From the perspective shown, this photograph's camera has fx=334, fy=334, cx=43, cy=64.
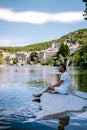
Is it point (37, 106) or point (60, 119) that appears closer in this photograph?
point (60, 119)

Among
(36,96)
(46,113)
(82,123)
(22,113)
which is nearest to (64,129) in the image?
(82,123)

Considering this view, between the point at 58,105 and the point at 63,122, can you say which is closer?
the point at 63,122

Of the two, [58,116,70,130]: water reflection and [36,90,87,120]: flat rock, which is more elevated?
[36,90,87,120]: flat rock

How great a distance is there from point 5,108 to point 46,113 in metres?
2.27

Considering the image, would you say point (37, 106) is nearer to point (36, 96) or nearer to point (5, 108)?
point (5, 108)

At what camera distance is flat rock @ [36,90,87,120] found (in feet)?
32.1

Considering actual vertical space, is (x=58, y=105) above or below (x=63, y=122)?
above

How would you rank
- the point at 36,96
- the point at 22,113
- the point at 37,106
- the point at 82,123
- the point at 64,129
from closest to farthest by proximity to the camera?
the point at 64,129 < the point at 82,123 < the point at 22,113 < the point at 37,106 < the point at 36,96

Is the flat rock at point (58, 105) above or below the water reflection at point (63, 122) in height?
above

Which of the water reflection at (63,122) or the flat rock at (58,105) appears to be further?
the flat rock at (58,105)

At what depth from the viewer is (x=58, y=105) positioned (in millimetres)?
10859

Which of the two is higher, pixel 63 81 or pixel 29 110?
pixel 63 81

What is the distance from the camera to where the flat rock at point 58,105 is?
9.79 meters

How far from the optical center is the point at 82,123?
8.92 metres
